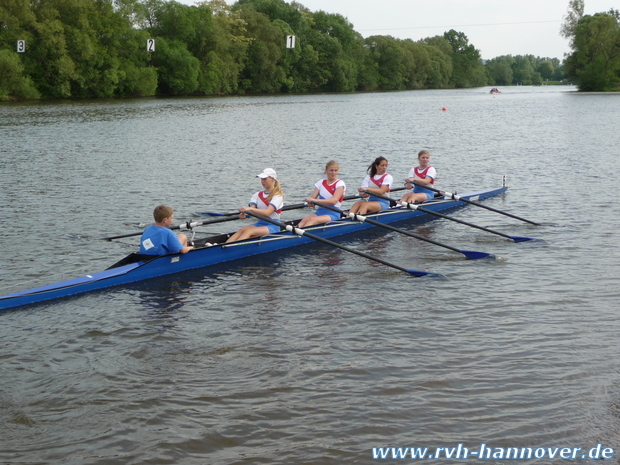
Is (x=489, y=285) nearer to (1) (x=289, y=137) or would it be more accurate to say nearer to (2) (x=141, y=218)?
(2) (x=141, y=218)

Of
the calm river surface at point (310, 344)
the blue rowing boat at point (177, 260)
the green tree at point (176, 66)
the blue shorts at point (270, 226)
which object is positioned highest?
the green tree at point (176, 66)

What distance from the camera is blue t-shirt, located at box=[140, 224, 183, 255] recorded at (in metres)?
9.66

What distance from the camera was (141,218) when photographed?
14.2 m

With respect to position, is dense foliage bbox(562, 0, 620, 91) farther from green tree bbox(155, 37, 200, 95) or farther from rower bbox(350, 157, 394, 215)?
rower bbox(350, 157, 394, 215)

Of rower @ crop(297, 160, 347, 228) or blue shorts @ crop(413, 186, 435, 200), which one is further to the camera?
blue shorts @ crop(413, 186, 435, 200)

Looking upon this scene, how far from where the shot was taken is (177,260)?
1005cm

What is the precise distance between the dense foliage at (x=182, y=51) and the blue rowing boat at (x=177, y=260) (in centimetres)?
4911

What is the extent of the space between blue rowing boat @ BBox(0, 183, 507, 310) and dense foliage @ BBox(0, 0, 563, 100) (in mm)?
49107

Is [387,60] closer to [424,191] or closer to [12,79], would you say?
[12,79]

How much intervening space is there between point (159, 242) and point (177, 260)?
18.8 inches

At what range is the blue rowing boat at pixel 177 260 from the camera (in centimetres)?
873

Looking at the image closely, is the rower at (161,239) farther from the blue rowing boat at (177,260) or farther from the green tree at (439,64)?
the green tree at (439,64)

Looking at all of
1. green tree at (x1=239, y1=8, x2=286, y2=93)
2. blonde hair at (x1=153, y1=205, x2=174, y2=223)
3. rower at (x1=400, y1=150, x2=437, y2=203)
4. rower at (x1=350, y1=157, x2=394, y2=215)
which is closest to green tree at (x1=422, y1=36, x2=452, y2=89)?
green tree at (x1=239, y1=8, x2=286, y2=93)

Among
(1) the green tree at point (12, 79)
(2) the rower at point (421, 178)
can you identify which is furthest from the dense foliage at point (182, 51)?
(2) the rower at point (421, 178)
